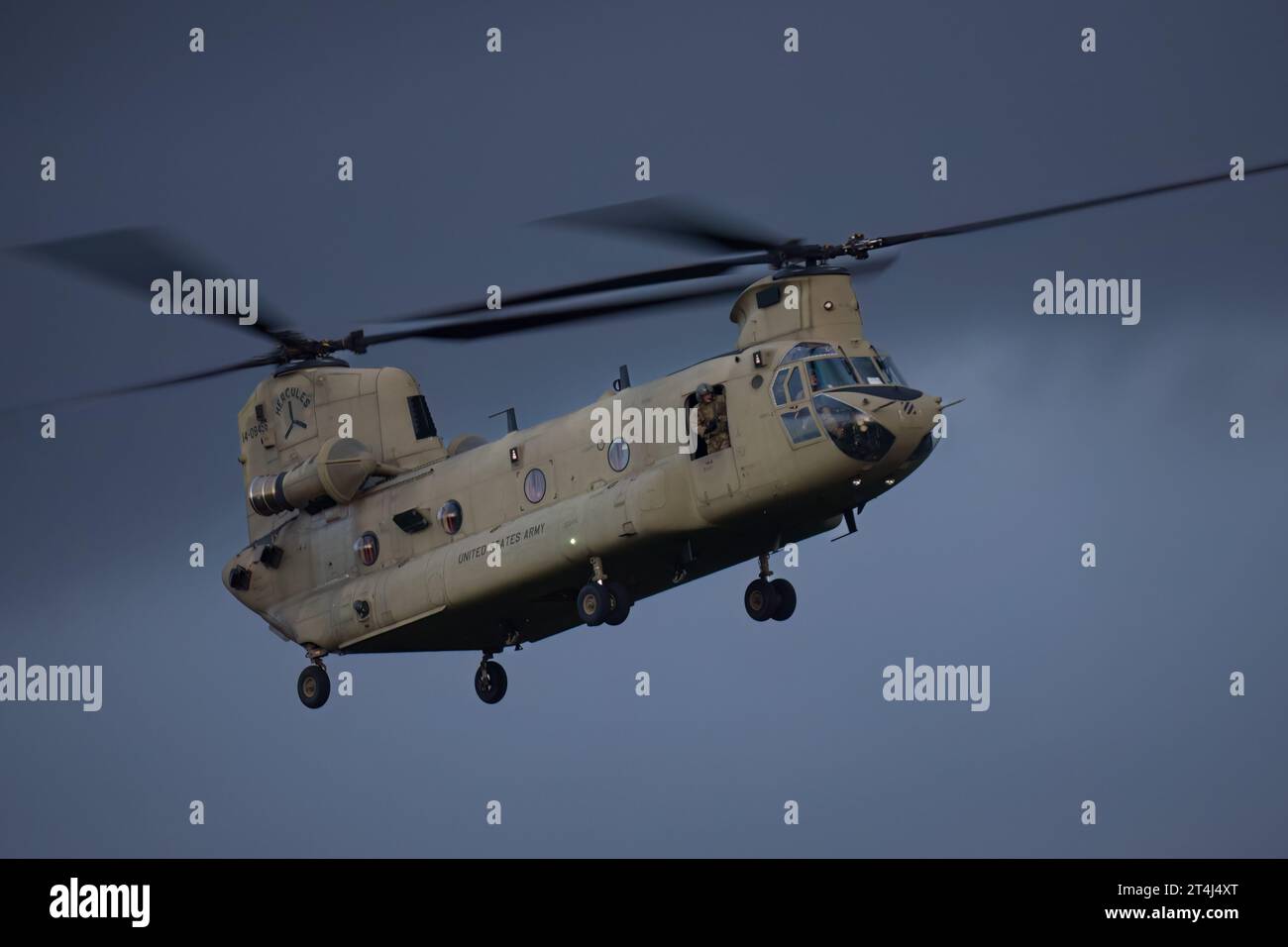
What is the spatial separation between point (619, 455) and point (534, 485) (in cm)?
225

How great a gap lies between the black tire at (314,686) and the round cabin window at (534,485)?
22.8ft

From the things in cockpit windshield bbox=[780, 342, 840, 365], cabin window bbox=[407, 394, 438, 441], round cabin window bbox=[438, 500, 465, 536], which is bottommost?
round cabin window bbox=[438, 500, 465, 536]

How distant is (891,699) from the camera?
181 feet

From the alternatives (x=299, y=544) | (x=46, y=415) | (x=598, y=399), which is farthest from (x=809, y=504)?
(x=46, y=415)

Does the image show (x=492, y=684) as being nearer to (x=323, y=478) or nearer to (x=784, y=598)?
(x=323, y=478)

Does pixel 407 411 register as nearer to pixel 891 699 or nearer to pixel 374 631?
pixel 374 631

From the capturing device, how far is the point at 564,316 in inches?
1911

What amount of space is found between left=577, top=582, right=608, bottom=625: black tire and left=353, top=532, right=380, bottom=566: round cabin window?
620 centimetres

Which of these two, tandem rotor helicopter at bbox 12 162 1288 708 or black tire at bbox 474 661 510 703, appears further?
black tire at bbox 474 661 510 703

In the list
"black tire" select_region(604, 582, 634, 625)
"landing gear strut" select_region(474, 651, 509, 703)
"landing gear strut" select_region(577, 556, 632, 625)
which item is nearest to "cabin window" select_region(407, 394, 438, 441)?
"landing gear strut" select_region(474, 651, 509, 703)

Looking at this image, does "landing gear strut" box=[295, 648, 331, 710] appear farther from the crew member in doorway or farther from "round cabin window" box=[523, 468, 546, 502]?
the crew member in doorway

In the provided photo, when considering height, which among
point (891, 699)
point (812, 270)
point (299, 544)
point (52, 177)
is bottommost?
point (891, 699)

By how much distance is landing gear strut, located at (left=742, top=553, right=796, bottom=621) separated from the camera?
1948 inches

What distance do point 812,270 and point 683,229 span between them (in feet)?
8.48
